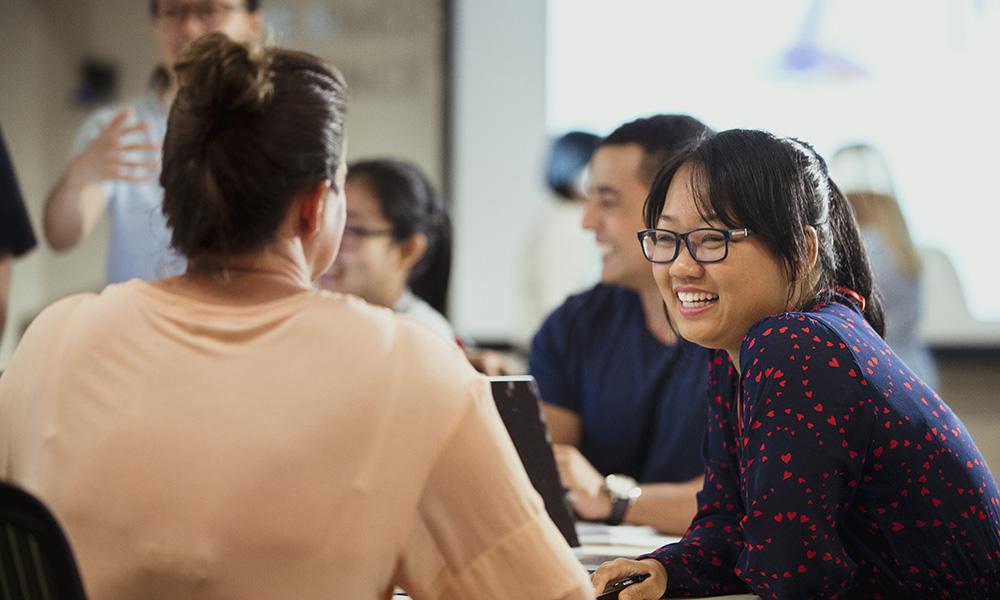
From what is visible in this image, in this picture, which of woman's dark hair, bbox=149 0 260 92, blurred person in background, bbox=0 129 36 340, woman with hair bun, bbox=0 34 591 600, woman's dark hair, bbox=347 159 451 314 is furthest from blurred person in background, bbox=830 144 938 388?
woman with hair bun, bbox=0 34 591 600

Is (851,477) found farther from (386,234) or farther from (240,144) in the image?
(386,234)

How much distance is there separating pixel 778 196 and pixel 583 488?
806mm

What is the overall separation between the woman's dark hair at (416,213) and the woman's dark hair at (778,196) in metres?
1.26

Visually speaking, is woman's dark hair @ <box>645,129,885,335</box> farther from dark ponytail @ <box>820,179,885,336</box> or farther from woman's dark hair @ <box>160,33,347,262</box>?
woman's dark hair @ <box>160,33,347,262</box>

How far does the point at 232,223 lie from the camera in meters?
1.12

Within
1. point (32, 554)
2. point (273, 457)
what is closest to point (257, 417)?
point (273, 457)

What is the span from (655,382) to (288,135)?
128 centimetres

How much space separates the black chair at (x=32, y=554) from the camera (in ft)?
3.12

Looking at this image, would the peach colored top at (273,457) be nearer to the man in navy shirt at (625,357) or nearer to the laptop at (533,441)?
the laptop at (533,441)

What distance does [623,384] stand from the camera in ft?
7.54

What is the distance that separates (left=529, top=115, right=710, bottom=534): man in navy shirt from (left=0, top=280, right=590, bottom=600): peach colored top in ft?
3.39

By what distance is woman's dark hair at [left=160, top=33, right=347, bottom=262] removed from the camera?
3.60ft

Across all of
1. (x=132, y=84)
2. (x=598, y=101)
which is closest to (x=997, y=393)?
(x=598, y=101)

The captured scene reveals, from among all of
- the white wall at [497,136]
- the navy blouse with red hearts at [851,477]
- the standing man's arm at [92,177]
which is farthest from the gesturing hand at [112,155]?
the white wall at [497,136]
